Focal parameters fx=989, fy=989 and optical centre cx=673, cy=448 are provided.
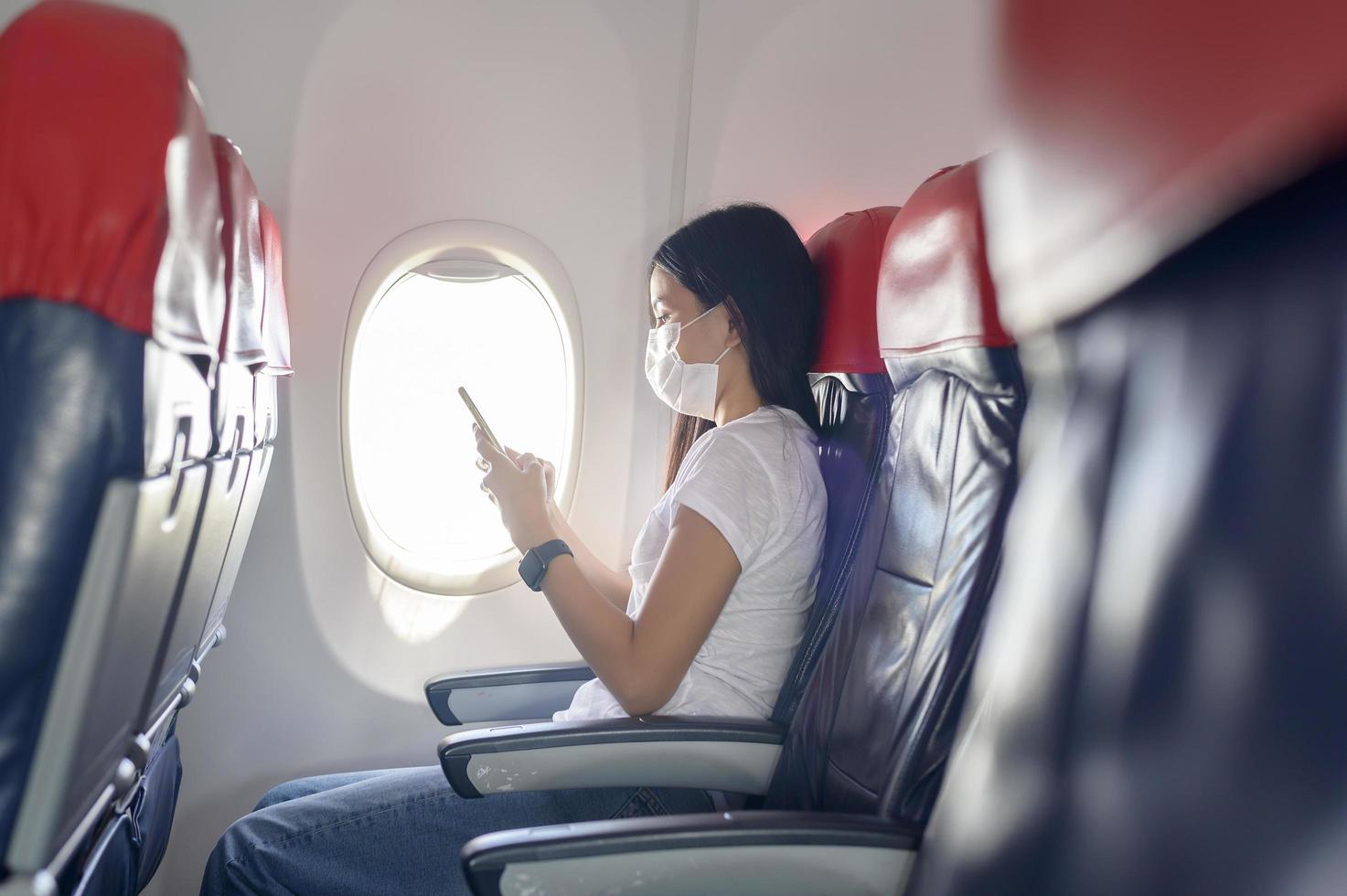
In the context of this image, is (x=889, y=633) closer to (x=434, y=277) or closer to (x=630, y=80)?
(x=434, y=277)

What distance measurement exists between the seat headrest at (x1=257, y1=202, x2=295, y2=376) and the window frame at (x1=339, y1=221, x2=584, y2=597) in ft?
1.29

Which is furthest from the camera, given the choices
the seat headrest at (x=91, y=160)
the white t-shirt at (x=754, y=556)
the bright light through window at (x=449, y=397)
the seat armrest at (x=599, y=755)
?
the bright light through window at (x=449, y=397)

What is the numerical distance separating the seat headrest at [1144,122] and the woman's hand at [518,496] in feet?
4.12

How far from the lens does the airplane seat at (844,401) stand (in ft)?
5.20

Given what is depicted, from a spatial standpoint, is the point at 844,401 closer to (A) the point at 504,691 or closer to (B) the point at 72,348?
(A) the point at 504,691

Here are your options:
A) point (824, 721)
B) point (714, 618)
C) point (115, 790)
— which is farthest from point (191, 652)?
point (824, 721)

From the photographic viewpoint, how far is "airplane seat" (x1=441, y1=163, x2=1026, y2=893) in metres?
1.09

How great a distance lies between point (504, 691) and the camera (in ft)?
6.48

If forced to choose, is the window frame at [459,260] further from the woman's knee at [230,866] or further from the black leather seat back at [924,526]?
the black leather seat back at [924,526]

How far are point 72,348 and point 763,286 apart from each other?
1.21 meters

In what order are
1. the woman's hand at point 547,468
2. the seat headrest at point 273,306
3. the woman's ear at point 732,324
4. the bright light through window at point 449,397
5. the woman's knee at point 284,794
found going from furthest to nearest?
1. the bright light through window at point 449,397
2. the woman's hand at point 547,468
3. the woman's knee at point 284,794
4. the woman's ear at point 732,324
5. the seat headrest at point 273,306

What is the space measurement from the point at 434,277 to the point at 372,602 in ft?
2.73

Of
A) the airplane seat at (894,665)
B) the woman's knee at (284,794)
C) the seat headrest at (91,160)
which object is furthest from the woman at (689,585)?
the seat headrest at (91,160)

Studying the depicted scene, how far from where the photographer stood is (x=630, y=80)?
2.59 meters
